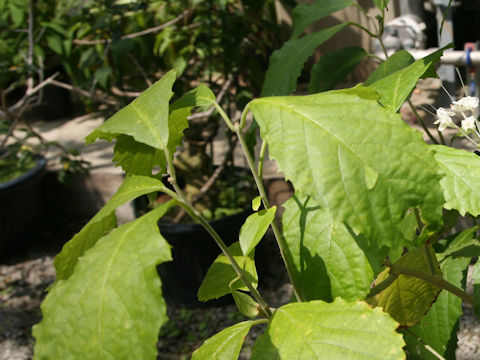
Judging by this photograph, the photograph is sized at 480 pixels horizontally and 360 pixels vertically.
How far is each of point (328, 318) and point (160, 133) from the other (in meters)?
0.30

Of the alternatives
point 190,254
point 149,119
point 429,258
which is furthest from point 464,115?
point 190,254

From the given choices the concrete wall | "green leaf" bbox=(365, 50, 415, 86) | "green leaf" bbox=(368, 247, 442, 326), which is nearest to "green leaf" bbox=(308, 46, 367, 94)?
"green leaf" bbox=(365, 50, 415, 86)

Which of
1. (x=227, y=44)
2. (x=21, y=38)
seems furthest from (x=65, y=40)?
(x=227, y=44)

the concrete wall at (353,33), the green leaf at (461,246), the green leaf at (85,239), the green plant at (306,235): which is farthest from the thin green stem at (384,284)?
the concrete wall at (353,33)

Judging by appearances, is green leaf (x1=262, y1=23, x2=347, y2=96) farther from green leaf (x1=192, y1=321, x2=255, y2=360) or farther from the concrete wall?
the concrete wall

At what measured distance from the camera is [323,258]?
751 millimetres

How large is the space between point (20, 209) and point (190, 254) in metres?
1.53

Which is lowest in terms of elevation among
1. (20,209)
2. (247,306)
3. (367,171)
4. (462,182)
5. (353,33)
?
(20,209)

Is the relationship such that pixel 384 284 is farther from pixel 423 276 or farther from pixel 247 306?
pixel 247 306

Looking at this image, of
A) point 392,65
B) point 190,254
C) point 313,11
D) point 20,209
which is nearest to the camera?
point 392,65

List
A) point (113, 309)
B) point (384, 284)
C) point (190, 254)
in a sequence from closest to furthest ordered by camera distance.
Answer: point (113, 309) < point (384, 284) < point (190, 254)

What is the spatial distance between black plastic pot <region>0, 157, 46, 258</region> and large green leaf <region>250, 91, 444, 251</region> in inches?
130

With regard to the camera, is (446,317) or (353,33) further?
(353,33)

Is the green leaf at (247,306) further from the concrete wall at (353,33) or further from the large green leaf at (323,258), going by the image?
the concrete wall at (353,33)
